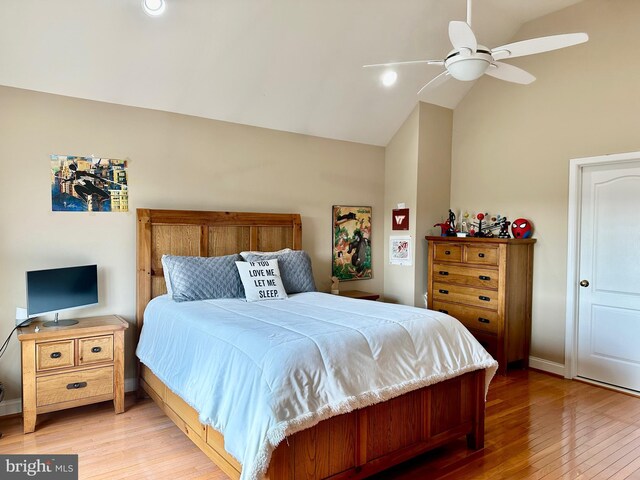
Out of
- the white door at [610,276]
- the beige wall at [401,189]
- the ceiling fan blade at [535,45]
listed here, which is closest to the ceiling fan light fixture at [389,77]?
the beige wall at [401,189]

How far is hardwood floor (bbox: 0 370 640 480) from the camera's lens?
2.51 m

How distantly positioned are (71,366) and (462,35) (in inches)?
128

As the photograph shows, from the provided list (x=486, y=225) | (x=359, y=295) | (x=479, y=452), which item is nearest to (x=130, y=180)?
(x=359, y=295)

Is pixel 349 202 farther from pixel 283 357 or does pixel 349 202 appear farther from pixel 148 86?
pixel 283 357

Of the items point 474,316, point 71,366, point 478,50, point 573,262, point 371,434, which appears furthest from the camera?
point 474,316

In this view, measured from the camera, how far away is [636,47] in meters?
3.71

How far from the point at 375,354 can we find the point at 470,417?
967 millimetres

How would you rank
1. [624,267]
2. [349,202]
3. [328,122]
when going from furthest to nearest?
1. [349,202]
2. [328,122]
3. [624,267]

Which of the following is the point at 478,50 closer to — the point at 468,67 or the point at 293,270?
the point at 468,67

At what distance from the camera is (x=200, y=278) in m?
3.42

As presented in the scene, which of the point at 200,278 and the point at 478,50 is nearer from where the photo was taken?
the point at 478,50

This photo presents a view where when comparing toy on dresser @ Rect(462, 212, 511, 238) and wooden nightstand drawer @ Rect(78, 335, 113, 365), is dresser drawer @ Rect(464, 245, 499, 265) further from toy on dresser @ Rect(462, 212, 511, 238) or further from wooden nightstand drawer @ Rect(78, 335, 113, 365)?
wooden nightstand drawer @ Rect(78, 335, 113, 365)

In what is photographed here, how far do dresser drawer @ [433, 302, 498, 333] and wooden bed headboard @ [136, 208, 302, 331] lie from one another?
1.71m

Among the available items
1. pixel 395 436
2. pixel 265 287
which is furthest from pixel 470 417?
pixel 265 287
